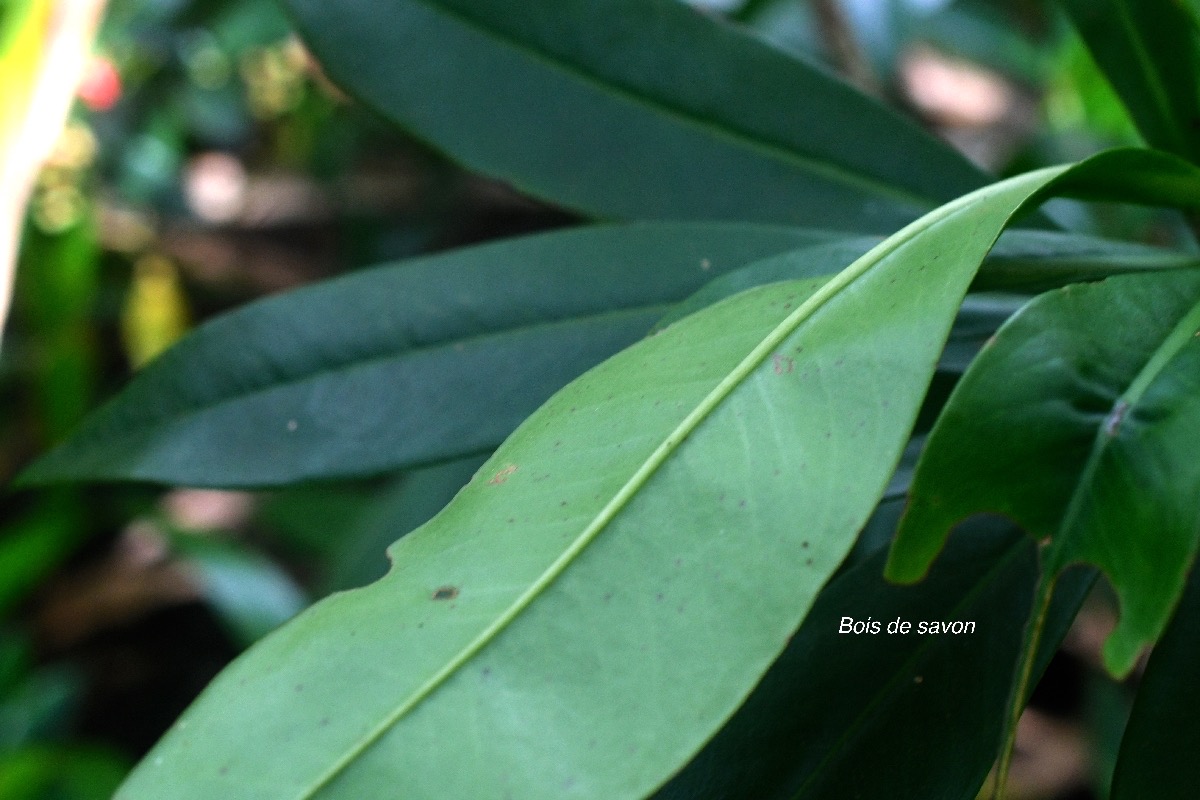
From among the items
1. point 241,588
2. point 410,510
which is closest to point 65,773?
point 241,588

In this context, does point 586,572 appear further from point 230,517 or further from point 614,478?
point 230,517

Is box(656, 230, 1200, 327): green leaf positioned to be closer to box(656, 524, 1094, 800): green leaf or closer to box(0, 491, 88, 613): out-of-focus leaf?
box(656, 524, 1094, 800): green leaf

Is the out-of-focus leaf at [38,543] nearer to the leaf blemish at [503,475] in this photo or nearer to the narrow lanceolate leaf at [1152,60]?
the leaf blemish at [503,475]

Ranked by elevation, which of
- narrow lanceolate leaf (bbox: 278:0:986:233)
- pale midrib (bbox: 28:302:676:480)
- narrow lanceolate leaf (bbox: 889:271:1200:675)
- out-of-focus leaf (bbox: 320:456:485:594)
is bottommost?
out-of-focus leaf (bbox: 320:456:485:594)

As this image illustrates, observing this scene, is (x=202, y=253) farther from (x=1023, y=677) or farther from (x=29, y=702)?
(x=1023, y=677)

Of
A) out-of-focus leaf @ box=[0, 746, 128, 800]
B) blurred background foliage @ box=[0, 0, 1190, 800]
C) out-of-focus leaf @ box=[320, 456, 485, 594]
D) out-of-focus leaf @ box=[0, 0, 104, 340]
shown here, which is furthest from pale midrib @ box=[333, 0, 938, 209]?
out-of-focus leaf @ box=[0, 746, 128, 800]

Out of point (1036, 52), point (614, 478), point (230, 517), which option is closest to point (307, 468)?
point (614, 478)
